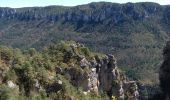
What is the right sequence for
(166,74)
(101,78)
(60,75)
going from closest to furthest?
1. (60,75)
2. (101,78)
3. (166,74)

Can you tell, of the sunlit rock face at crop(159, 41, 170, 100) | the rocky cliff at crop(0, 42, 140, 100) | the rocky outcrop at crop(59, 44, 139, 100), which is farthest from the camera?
the sunlit rock face at crop(159, 41, 170, 100)

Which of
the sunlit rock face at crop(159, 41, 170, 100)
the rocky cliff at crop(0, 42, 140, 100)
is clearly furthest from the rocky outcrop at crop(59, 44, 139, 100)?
the sunlit rock face at crop(159, 41, 170, 100)

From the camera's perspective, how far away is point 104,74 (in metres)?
70.2

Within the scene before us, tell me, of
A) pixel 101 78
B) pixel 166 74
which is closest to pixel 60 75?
pixel 101 78

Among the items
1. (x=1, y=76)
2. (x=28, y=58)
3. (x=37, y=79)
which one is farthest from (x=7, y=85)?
(x=28, y=58)

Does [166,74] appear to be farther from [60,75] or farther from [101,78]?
[60,75]

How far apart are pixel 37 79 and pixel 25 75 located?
144cm

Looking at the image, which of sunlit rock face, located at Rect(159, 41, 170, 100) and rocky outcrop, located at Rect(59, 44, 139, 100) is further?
sunlit rock face, located at Rect(159, 41, 170, 100)

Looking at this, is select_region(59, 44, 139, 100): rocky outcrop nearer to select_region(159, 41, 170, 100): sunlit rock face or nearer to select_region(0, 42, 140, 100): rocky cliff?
select_region(0, 42, 140, 100): rocky cliff

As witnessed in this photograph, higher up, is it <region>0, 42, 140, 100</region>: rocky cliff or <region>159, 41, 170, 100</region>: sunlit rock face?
<region>0, 42, 140, 100</region>: rocky cliff

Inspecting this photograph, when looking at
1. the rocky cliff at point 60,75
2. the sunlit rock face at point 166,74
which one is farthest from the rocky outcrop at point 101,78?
the sunlit rock face at point 166,74

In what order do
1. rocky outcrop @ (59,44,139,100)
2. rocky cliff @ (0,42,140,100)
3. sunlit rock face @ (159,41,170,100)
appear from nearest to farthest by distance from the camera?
rocky cliff @ (0,42,140,100) < rocky outcrop @ (59,44,139,100) < sunlit rock face @ (159,41,170,100)

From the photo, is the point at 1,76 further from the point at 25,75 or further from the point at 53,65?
the point at 53,65

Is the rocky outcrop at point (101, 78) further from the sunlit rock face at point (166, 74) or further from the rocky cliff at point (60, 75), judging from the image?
the sunlit rock face at point (166, 74)
